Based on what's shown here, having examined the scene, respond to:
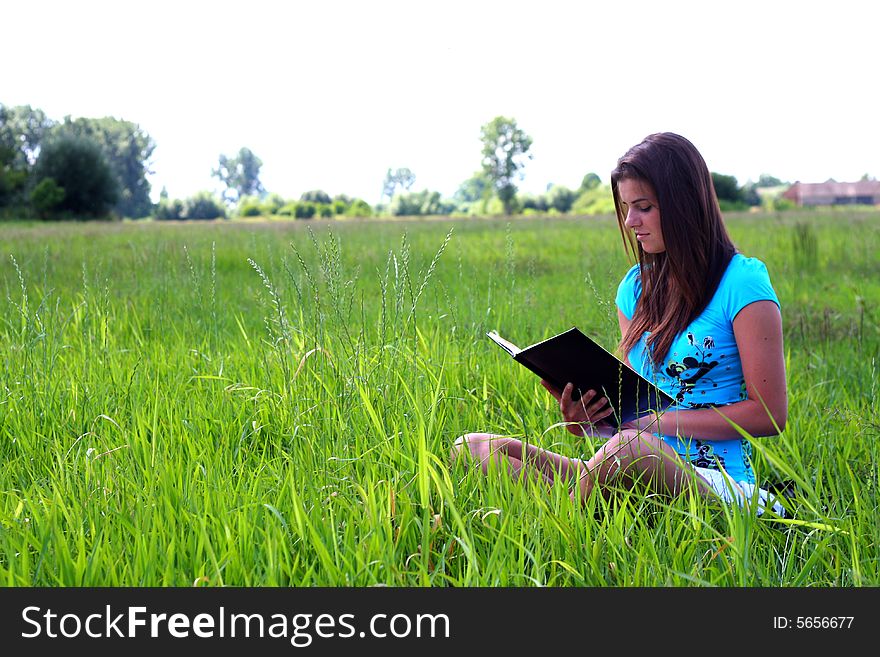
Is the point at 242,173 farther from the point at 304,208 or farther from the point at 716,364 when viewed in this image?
the point at 716,364

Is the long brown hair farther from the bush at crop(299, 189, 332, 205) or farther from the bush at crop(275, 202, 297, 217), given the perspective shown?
the bush at crop(299, 189, 332, 205)

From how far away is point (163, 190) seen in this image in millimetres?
53344

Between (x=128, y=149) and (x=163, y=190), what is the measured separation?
7376 mm

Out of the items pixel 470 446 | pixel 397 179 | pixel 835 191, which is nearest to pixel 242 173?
pixel 397 179

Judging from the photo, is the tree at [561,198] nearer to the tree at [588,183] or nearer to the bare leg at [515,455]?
the tree at [588,183]

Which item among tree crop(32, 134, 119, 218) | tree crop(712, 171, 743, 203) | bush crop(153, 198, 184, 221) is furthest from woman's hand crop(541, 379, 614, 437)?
bush crop(153, 198, 184, 221)

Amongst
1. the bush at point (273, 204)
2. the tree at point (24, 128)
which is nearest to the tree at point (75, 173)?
the tree at point (24, 128)

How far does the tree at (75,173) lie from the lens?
139 ft

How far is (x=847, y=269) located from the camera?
8531mm

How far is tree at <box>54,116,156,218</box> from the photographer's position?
56.5 m

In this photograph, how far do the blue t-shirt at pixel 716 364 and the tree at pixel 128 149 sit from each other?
57.8 m

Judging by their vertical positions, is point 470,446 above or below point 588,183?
below

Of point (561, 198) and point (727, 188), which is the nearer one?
point (727, 188)
